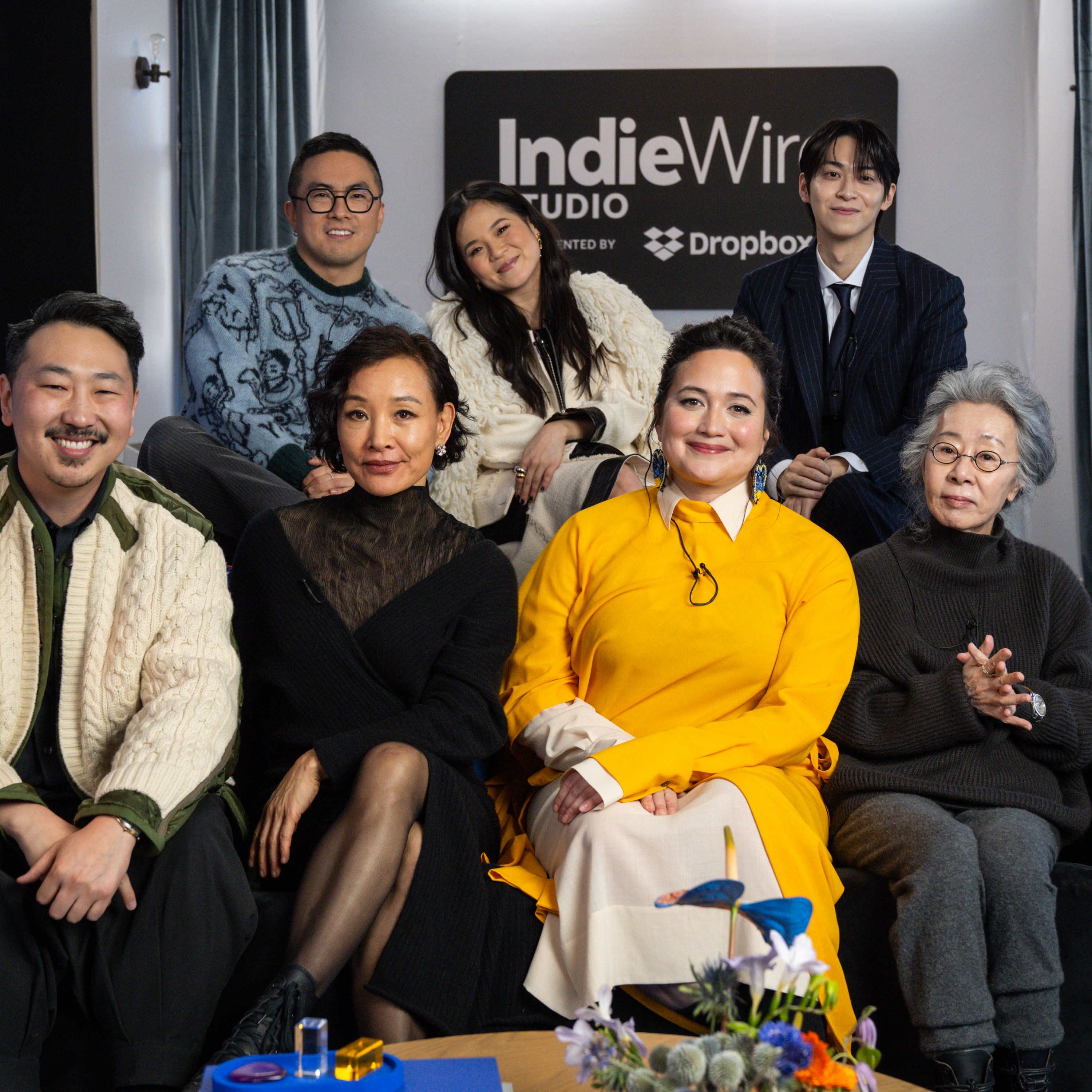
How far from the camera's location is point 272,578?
→ 7.20 ft

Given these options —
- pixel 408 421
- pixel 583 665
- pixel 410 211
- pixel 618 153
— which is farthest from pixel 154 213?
pixel 583 665

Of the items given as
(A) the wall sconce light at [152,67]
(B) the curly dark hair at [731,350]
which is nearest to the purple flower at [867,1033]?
(B) the curly dark hair at [731,350]

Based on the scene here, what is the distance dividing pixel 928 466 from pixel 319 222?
68.5 inches

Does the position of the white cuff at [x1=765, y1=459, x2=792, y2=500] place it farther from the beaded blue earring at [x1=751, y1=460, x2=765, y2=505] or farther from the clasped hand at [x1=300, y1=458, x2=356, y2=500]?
the clasped hand at [x1=300, y1=458, x2=356, y2=500]

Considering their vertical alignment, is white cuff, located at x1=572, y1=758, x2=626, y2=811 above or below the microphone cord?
below

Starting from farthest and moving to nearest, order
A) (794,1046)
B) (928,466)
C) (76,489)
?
(928,466)
(76,489)
(794,1046)

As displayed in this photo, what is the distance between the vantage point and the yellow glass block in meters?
1.12

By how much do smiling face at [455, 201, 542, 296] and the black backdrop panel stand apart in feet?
5.65

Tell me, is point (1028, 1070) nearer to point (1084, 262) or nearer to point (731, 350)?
point (731, 350)

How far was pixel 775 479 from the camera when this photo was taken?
10.0ft

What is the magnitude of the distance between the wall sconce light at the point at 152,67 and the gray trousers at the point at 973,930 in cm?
430

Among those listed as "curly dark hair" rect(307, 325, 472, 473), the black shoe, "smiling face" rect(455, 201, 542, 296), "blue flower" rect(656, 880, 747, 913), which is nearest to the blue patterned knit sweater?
"smiling face" rect(455, 201, 542, 296)

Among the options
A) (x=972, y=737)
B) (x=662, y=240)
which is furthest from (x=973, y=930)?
(x=662, y=240)

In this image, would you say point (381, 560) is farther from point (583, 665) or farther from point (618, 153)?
point (618, 153)
